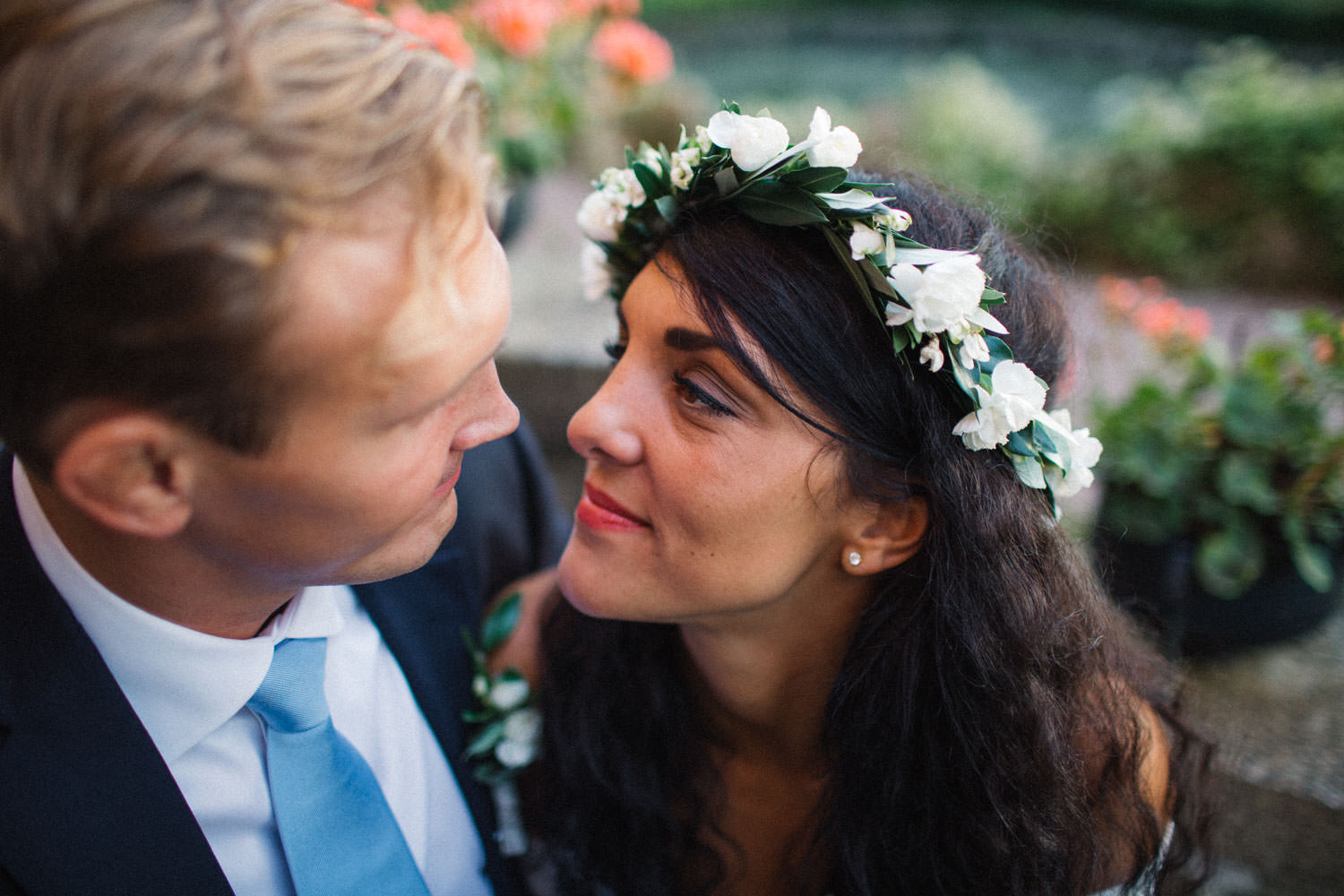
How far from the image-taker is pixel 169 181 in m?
0.89

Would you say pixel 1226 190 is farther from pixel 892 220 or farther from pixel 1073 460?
pixel 892 220

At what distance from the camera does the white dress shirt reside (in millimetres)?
1249

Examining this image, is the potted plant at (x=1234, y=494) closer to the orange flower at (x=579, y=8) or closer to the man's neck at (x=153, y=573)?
the man's neck at (x=153, y=573)

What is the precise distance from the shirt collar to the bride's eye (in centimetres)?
82

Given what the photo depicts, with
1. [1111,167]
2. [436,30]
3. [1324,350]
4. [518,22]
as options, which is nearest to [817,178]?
[1324,350]

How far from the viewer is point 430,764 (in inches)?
67.7

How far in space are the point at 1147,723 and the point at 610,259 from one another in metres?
1.54

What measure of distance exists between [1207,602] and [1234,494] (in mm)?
360

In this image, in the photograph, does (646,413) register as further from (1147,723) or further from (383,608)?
(1147,723)

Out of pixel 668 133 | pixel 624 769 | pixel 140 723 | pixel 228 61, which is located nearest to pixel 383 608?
pixel 140 723

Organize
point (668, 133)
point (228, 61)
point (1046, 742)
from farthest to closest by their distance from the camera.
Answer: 1. point (668, 133)
2. point (1046, 742)
3. point (228, 61)

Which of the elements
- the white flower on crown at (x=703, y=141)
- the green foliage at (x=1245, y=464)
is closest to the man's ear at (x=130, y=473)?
the white flower on crown at (x=703, y=141)

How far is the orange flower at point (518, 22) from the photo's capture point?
4008mm

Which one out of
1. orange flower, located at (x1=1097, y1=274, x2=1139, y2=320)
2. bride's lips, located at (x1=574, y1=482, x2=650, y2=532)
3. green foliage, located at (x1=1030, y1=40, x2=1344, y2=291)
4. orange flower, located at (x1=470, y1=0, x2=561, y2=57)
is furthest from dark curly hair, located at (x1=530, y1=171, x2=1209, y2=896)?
green foliage, located at (x1=1030, y1=40, x2=1344, y2=291)
